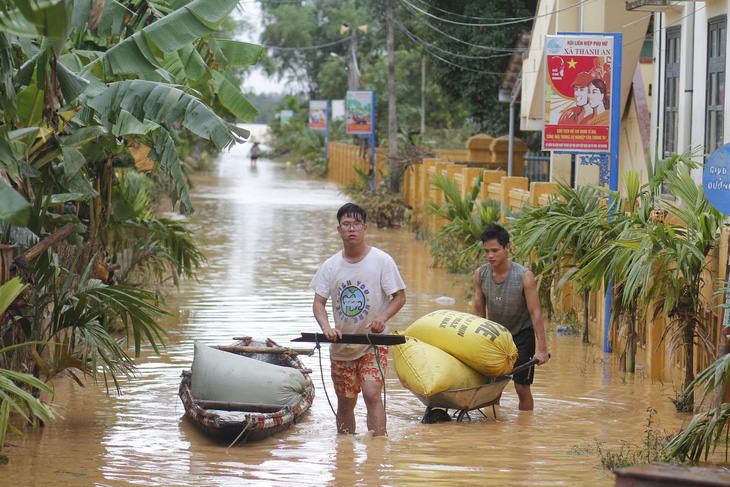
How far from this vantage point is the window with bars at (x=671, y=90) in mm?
14109

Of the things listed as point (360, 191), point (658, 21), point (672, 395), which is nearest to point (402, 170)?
point (360, 191)

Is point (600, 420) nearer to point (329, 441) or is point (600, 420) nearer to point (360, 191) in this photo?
point (329, 441)

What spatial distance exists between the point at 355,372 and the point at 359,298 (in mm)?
569

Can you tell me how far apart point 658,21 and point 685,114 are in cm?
245

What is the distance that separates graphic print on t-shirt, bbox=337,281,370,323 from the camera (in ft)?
22.3

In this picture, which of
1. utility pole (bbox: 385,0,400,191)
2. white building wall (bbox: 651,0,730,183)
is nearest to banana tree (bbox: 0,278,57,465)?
white building wall (bbox: 651,0,730,183)

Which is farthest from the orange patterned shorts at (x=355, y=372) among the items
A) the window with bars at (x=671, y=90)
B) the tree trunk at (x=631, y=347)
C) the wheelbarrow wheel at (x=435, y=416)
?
the window with bars at (x=671, y=90)

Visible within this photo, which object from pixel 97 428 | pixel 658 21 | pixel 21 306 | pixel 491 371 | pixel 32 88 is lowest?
pixel 97 428

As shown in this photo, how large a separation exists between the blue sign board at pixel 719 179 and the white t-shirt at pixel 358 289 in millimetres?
2297

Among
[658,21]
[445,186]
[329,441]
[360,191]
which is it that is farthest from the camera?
[360,191]

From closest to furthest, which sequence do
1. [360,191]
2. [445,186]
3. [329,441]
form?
1. [329,441]
2. [445,186]
3. [360,191]

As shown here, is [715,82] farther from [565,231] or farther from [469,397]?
[469,397]

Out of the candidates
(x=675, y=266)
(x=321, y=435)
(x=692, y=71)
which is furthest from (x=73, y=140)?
(x=692, y=71)

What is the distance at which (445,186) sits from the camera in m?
16.4
